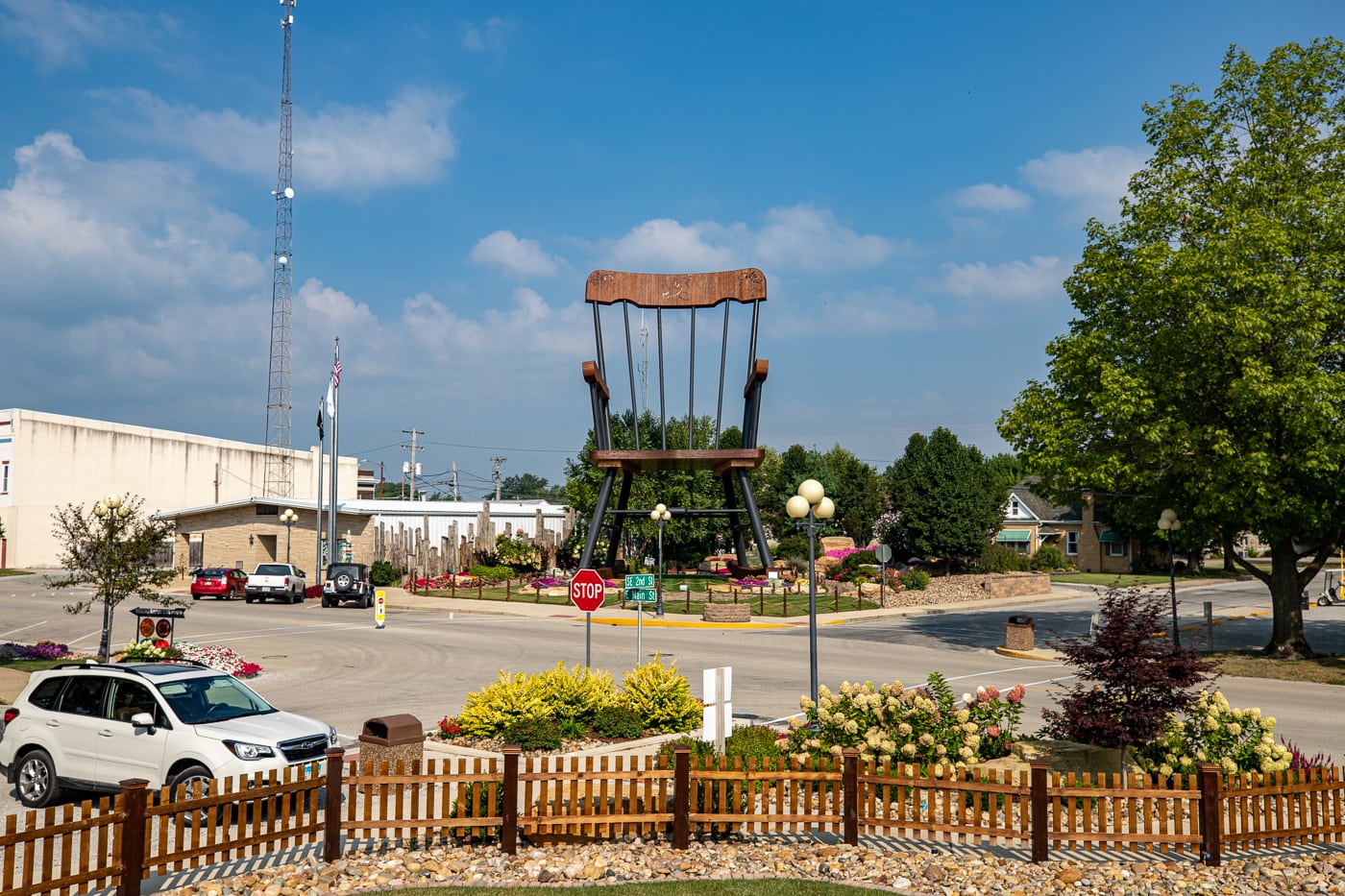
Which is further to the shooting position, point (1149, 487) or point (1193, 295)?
point (1149, 487)

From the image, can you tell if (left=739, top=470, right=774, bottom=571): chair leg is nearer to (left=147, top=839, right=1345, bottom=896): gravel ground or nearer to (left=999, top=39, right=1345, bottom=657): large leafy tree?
(left=999, top=39, right=1345, bottom=657): large leafy tree

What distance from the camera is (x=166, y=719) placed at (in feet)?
32.9

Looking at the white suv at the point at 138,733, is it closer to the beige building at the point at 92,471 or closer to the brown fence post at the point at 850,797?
the brown fence post at the point at 850,797

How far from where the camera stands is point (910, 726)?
10.3 meters

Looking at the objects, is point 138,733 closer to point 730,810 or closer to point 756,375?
point 730,810

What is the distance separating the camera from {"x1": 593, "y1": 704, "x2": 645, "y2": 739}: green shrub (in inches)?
514

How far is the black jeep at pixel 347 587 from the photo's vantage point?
38000 mm

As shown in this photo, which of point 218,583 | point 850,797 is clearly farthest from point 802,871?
point 218,583

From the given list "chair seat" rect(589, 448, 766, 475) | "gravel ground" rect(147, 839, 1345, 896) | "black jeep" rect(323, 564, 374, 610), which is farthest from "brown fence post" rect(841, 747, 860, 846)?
"black jeep" rect(323, 564, 374, 610)

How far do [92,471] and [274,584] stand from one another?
109 feet

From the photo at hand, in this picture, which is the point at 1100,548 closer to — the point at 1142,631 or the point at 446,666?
the point at 446,666

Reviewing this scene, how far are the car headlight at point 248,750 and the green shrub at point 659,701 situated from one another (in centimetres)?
518

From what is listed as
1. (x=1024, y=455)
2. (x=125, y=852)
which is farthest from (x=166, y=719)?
(x=1024, y=455)

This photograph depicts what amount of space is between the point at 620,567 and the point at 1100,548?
→ 1743 inches
